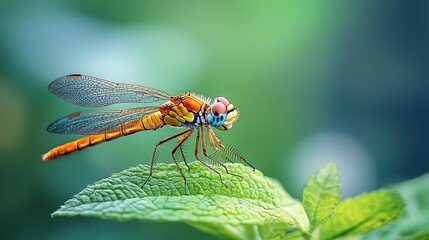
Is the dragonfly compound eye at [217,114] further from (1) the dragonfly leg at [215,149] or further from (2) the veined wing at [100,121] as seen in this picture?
(2) the veined wing at [100,121]

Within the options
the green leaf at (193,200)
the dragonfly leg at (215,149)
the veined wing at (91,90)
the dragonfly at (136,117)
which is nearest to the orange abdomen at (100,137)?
the dragonfly at (136,117)

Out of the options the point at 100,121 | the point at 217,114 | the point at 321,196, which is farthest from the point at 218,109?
the point at 321,196

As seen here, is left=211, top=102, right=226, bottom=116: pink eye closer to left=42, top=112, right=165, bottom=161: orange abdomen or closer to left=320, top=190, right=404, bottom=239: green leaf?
left=42, top=112, right=165, bottom=161: orange abdomen

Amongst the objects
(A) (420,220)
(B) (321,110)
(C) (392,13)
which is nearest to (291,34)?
(B) (321,110)

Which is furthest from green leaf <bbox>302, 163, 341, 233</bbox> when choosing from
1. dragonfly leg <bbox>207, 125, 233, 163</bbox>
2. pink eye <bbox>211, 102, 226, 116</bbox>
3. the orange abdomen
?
the orange abdomen

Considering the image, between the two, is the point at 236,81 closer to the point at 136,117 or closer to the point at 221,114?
the point at 136,117
